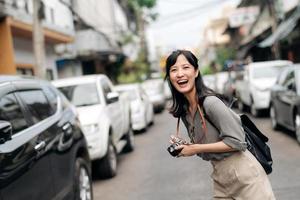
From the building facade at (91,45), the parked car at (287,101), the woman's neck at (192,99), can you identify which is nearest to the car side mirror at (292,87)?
the parked car at (287,101)

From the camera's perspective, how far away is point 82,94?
10.6m

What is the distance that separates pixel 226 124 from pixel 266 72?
14576mm

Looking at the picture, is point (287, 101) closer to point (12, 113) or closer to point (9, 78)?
point (9, 78)

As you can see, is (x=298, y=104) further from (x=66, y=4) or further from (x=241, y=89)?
(x=66, y=4)

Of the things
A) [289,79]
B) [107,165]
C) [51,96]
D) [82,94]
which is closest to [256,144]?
[51,96]

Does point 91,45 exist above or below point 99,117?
above

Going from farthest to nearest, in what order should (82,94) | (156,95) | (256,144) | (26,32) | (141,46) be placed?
(141,46)
(156,95)
(26,32)
(82,94)
(256,144)

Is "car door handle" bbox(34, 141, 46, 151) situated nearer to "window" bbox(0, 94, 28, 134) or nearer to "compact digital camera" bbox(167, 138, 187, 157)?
"window" bbox(0, 94, 28, 134)

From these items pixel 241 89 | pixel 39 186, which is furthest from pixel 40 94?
pixel 241 89

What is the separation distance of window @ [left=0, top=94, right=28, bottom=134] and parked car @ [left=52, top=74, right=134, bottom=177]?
3.88m

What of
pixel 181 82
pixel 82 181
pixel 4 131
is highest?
pixel 181 82

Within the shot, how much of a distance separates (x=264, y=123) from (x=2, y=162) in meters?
11.9

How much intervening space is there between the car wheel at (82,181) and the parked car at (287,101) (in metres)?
5.26

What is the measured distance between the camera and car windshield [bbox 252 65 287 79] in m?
17.4
